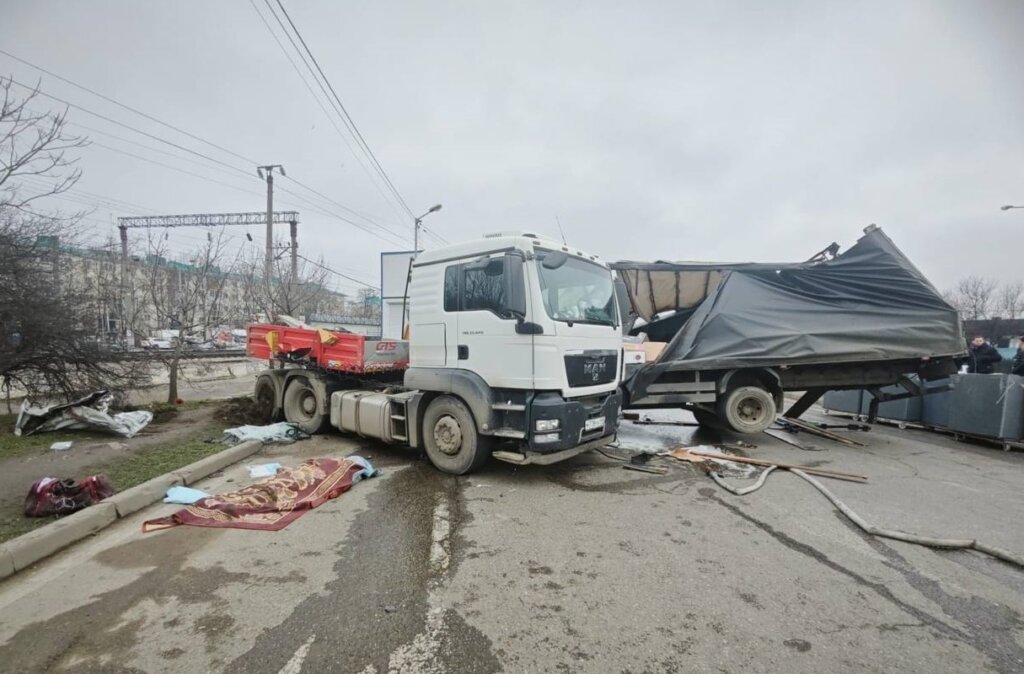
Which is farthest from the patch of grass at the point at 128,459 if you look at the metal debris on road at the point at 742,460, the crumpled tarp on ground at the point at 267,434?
the metal debris on road at the point at 742,460

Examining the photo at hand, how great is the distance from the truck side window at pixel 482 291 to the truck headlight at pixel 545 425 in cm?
132

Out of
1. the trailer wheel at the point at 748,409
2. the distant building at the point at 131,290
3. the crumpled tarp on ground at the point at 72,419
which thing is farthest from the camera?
the distant building at the point at 131,290

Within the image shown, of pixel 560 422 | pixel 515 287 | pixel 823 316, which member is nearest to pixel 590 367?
pixel 560 422

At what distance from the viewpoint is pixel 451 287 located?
18.2ft

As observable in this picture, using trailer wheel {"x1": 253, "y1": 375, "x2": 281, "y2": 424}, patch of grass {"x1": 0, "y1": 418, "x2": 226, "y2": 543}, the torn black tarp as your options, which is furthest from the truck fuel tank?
the torn black tarp

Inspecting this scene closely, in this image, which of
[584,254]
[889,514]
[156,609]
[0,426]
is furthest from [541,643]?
[0,426]

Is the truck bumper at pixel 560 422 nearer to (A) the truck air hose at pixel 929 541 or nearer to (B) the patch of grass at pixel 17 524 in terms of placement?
(A) the truck air hose at pixel 929 541

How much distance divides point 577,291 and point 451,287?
1598 mm

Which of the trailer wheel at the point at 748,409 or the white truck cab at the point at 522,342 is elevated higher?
the white truck cab at the point at 522,342

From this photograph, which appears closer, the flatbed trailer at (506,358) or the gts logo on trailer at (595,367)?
the flatbed trailer at (506,358)

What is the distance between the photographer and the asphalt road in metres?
2.31

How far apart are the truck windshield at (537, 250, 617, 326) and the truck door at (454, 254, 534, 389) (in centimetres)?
38

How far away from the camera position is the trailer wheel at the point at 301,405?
25.8ft

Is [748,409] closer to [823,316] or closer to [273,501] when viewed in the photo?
[823,316]
